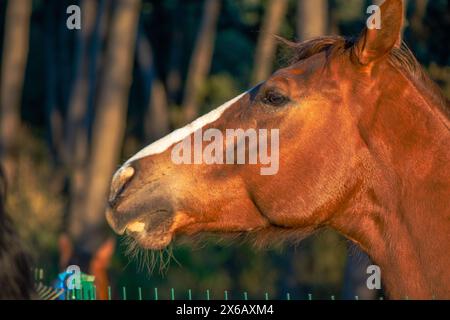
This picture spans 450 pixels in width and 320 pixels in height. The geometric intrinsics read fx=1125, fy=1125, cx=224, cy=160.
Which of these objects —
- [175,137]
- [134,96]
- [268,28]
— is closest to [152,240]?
[175,137]

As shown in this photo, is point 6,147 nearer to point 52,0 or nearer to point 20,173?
point 20,173

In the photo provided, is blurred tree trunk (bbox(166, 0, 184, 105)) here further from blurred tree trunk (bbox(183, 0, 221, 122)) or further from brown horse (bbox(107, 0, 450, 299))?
brown horse (bbox(107, 0, 450, 299))

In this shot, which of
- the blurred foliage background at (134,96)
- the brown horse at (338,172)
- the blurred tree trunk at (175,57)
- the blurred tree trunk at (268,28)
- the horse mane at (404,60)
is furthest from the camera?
the blurred tree trunk at (175,57)

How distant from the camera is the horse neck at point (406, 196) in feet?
18.3

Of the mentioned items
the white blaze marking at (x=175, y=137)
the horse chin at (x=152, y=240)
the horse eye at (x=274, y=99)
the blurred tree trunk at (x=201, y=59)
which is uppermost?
the blurred tree trunk at (x=201, y=59)

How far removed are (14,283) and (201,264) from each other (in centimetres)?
1447

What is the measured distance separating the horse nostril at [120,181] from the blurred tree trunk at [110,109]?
1495 centimetres

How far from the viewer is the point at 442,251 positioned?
5555 mm

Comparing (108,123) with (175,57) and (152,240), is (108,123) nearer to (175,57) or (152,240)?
(175,57)

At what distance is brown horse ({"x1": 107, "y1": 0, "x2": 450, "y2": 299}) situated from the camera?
5.62 metres

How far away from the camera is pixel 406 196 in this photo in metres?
5.65

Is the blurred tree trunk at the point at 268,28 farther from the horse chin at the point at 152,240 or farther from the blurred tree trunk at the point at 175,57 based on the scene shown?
the horse chin at the point at 152,240

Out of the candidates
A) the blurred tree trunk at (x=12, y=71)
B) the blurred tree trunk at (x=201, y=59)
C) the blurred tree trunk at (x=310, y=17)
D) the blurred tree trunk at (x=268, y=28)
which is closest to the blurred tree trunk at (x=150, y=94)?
the blurred tree trunk at (x=201, y=59)
